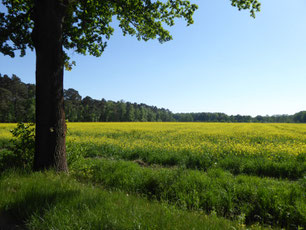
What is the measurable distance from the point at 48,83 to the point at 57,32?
1217mm

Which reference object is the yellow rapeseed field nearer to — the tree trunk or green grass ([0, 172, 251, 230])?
the tree trunk

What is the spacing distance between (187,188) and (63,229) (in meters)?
2.62

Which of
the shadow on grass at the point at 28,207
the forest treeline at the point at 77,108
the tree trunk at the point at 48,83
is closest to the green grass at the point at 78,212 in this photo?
the shadow on grass at the point at 28,207

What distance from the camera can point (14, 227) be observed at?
2084 mm

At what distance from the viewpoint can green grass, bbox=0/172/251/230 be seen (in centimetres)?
204

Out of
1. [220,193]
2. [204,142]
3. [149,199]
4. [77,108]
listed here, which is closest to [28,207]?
[149,199]

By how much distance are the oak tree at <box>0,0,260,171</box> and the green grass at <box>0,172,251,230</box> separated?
1.05 metres

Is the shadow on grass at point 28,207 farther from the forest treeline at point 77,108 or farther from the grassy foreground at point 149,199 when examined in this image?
the forest treeline at point 77,108

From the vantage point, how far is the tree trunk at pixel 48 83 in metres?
3.62

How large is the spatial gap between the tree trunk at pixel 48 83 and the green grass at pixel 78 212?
2.66ft

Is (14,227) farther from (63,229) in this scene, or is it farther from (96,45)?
(96,45)

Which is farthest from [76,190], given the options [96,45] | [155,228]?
[96,45]

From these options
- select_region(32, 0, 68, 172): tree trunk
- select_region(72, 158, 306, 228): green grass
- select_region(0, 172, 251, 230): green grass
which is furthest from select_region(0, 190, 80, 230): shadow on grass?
select_region(72, 158, 306, 228): green grass

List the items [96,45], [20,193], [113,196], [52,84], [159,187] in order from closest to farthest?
[20,193] → [113,196] → [52,84] → [159,187] → [96,45]
